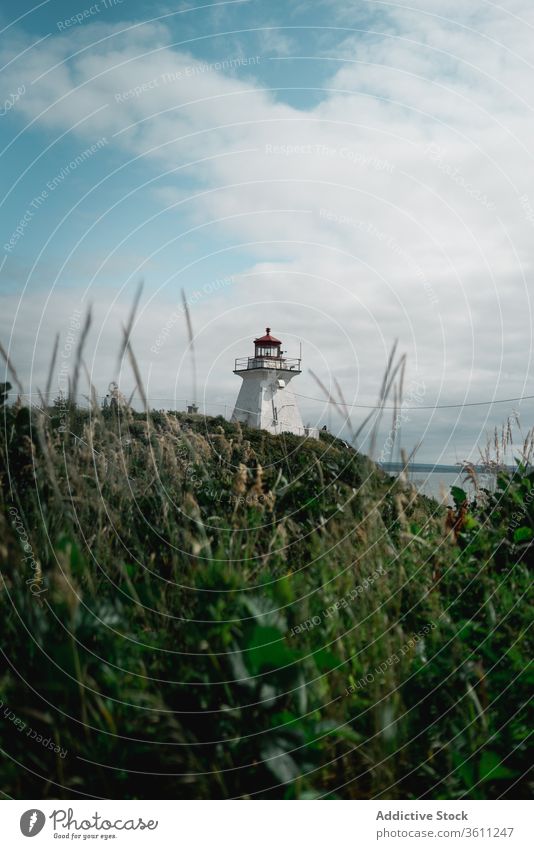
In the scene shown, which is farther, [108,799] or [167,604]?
[167,604]

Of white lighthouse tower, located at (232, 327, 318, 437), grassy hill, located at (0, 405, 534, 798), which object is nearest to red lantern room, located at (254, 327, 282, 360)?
white lighthouse tower, located at (232, 327, 318, 437)


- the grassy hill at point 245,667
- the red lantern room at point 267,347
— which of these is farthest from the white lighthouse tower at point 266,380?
the grassy hill at point 245,667

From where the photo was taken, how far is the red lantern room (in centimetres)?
4559

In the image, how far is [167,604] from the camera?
2980mm

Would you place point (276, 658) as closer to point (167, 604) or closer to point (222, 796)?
point (222, 796)

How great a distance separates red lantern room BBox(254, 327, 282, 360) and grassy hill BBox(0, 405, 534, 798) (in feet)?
139
